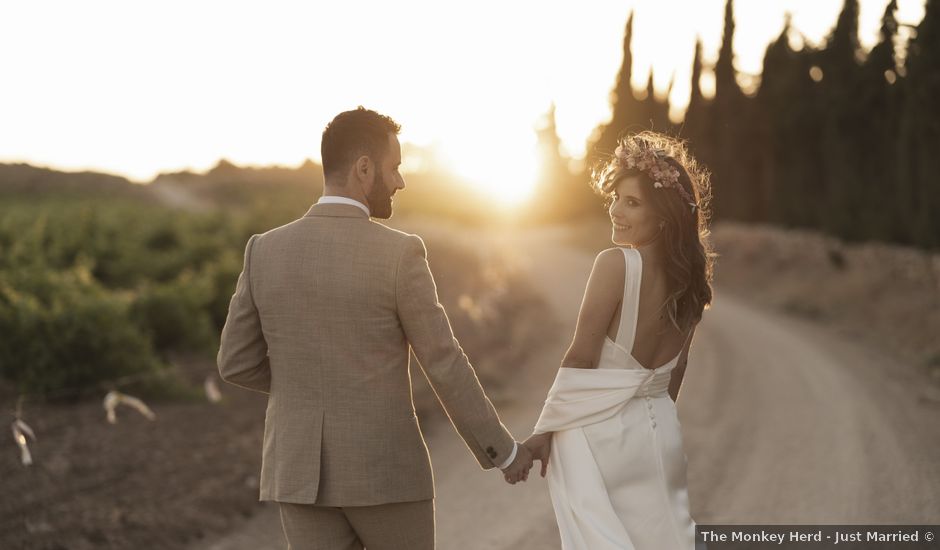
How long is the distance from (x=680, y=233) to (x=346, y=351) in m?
1.48

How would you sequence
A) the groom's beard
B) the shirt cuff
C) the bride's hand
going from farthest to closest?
the bride's hand < the shirt cuff < the groom's beard

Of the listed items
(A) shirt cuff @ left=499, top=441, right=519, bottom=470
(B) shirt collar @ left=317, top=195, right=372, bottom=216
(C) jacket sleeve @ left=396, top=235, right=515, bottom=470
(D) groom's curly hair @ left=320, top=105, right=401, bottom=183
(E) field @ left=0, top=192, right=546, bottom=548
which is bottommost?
(E) field @ left=0, top=192, right=546, bottom=548

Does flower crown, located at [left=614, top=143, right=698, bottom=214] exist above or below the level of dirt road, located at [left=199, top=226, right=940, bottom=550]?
above

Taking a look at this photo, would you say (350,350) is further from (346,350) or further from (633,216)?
(633,216)

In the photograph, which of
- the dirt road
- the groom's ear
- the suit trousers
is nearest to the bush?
the dirt road

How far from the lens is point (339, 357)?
2959 mm

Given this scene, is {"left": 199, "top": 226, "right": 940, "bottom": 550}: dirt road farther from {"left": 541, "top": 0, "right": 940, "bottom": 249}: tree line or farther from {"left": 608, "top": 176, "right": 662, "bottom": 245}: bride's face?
{"left": 541, "top": 0, "right": 940, "bottom": 249}: tree line

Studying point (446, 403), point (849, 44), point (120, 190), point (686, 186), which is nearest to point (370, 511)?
point (446, 403)

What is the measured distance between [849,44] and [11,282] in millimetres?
25650

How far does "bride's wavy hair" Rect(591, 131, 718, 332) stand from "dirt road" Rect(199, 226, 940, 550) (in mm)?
2994

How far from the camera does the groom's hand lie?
→ 10.9ft

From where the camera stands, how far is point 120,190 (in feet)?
201

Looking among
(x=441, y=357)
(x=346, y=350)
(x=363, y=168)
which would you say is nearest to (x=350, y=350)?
(x=346, y=350)

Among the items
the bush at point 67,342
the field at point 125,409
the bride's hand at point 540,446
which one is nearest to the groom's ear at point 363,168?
the bride's hand at point 540,446
